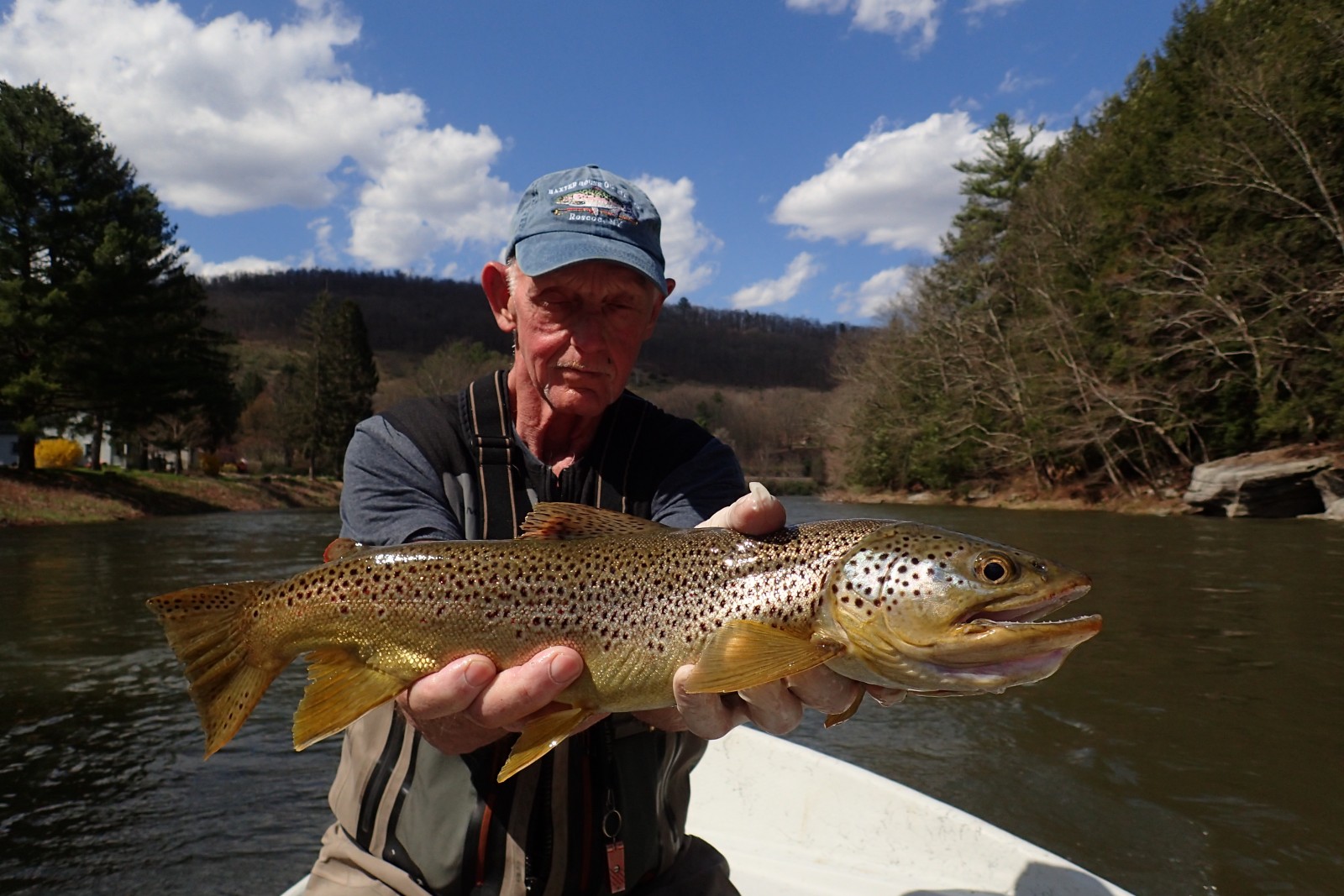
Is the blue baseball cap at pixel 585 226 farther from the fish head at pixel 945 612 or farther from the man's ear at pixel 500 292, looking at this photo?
the fish head at pixel 945 612

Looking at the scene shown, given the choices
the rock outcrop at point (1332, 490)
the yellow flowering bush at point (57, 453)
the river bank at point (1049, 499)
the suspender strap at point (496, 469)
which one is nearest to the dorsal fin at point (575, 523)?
the suspender strap at point (496, 469)

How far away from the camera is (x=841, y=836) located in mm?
4910

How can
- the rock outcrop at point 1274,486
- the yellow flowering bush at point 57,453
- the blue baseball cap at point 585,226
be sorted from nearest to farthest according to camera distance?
1. the blue baseball cap at point 585,226
2. the rock outcrop at point 1274,486
3. the yellow flowering bush at point 57,453

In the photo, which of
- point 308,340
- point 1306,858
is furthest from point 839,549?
point 308,340

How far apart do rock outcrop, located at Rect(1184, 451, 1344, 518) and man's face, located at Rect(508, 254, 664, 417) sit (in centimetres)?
3264

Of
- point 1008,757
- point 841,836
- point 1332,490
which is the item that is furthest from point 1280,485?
point 841,836

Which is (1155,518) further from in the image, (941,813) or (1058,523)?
(941,813)

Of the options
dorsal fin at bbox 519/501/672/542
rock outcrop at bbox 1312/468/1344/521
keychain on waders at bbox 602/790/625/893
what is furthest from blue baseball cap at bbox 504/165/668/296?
rock outcrop at bbox 1312/468/1344/521

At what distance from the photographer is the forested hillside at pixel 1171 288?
31.0 meters

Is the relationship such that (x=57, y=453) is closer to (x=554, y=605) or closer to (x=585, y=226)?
(x=585, y=226)

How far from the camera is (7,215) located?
1491 inches

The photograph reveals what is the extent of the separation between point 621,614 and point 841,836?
2881mm

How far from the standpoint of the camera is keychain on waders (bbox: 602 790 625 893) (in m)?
2.85

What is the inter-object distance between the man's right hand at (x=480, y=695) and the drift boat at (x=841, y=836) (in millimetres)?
1879
